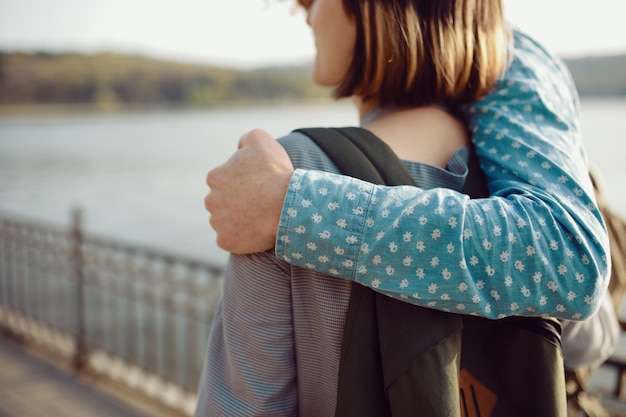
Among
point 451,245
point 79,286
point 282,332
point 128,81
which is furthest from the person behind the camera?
point 128,81

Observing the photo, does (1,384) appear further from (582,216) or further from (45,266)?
(582,216)

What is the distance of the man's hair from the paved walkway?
3.52 meters

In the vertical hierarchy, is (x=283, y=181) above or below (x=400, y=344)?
above

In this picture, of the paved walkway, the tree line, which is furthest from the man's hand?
the tree line

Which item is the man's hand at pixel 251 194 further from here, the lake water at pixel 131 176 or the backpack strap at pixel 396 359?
the lake water at pixel 131 176

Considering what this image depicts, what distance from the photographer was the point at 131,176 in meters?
37.8

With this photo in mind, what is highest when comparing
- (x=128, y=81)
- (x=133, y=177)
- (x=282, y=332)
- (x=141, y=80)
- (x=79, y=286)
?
(x=282, y=332)

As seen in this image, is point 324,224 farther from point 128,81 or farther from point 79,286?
point 128,81

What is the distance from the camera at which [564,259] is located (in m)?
0.84

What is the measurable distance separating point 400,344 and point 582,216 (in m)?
0.34

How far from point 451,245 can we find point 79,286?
14.9 feet

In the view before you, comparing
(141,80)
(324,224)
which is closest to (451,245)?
(324,224)

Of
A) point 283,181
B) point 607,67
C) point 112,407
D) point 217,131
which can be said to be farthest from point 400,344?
point 217,131

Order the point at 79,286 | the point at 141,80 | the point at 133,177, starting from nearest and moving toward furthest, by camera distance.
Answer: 1. the point at 79,286
2. the point at 133,177
3. the point at 141,80
